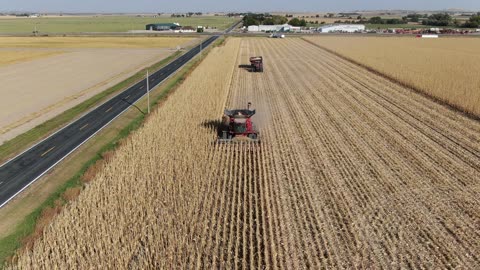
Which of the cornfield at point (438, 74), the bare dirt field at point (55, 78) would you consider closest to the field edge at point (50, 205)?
the bare dirt field at point (55, 78)

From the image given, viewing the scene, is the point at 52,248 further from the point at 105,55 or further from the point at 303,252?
the point at 105,55

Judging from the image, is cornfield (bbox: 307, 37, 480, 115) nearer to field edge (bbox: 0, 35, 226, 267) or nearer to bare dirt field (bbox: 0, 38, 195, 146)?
field edge (bbox: 0, 35, 226, 267)

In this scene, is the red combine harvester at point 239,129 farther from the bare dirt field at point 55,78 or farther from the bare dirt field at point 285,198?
the bare dirt field at point 55,78

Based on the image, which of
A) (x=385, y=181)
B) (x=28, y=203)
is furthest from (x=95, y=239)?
(x=385, y=181)

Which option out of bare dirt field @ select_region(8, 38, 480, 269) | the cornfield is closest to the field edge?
bare dirt field @ select_region(8, 38, 480, 269)

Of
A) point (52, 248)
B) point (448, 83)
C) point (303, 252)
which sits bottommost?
point (303, 252)
